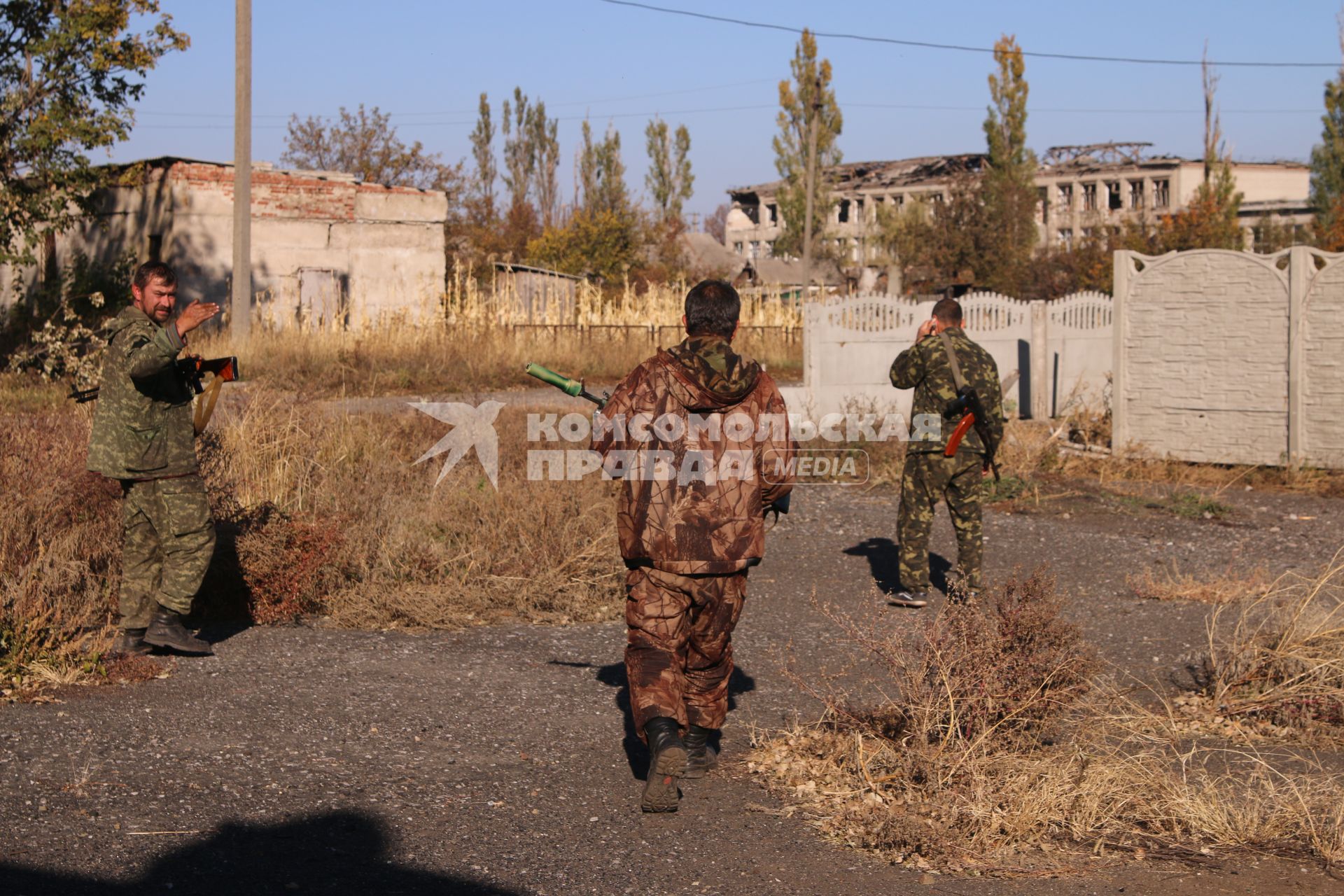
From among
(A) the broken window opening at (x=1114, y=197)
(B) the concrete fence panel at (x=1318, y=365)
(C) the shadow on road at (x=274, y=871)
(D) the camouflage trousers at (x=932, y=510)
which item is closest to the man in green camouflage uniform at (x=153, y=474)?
(C) the shadow on road at (x=274, y=871)

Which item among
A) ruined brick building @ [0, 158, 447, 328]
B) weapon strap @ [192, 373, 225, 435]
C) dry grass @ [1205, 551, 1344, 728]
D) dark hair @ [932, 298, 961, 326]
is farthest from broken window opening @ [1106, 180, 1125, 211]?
weapon strap @ [192, 373, 225, 435]

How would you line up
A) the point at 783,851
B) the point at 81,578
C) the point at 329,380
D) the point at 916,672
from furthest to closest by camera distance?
the point at 329,380, the point at 81,578, the point at 916,672, the point at 783,851

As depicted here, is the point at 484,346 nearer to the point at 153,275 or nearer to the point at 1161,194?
the point at 153,275

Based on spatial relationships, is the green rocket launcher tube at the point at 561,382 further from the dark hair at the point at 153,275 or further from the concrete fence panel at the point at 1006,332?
the concrete fence panel at the point at 1006,332

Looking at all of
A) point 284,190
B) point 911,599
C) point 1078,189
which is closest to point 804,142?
point 1078,189

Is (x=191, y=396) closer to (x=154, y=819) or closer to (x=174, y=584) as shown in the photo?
(x=174, y=584)

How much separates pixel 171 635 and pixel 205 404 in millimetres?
1112

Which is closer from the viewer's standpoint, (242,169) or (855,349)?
(855,349)

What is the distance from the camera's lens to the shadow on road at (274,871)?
139 inches

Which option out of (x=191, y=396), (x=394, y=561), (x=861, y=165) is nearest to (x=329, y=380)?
(x=394, y=561)

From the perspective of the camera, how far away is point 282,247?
25484mm

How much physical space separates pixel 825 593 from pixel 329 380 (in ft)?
33.1

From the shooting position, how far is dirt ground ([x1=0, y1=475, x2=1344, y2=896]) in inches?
147

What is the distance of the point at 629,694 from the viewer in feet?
17.9
